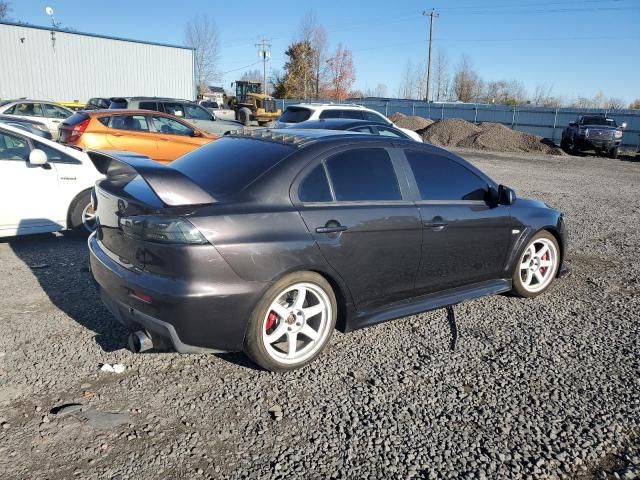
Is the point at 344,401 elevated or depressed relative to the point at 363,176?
depressed

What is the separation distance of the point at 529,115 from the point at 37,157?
31774mm

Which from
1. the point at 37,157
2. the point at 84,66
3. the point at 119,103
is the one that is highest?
the point at 84,66

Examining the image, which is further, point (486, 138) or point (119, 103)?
point (486, 138)

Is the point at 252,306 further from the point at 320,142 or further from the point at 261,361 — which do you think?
the point at 320,142

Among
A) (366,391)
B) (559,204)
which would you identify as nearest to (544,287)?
(366,391)

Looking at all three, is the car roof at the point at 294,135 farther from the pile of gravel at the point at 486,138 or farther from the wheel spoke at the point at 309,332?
the pile of gravel at the point at 486,138

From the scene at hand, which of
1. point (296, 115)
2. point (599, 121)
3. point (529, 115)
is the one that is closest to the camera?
point (296, 115)

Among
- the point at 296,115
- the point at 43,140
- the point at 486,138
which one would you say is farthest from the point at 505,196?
the point at 486,138

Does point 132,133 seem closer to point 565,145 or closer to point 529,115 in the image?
point 565,145

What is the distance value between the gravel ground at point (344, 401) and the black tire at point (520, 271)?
0.16 meters

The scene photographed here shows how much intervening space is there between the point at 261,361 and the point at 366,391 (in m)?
0.69

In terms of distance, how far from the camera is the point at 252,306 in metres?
3.14

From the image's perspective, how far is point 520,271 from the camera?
15.9 ft

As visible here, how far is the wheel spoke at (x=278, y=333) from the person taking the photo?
335 cm
